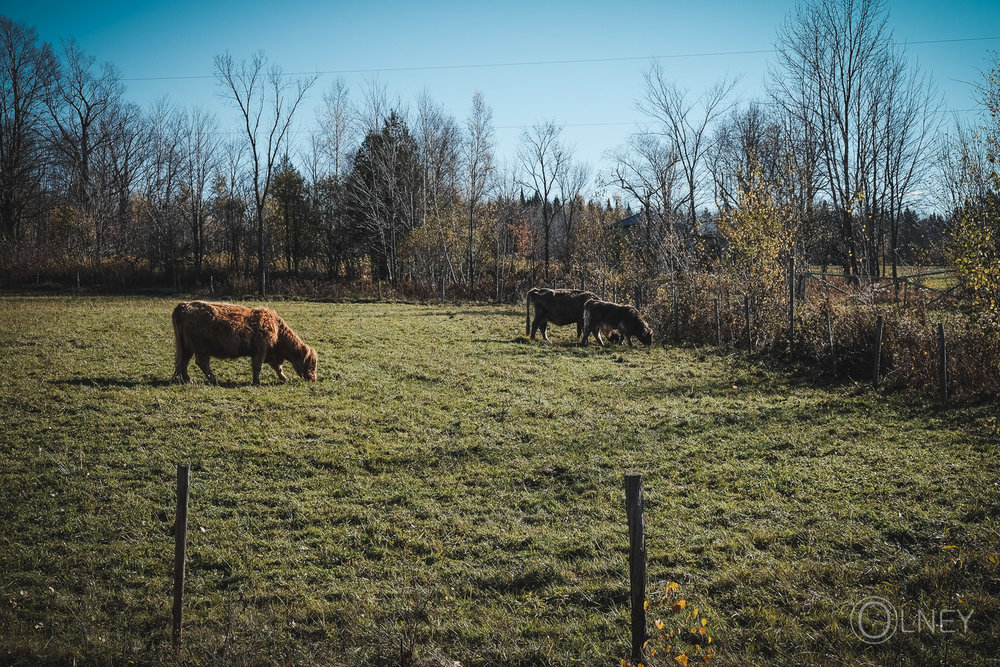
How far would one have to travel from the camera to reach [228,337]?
1210 cm

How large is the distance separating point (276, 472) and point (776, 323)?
44.0 ft

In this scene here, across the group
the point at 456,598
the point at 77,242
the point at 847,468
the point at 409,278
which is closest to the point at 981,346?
the point at 847,468

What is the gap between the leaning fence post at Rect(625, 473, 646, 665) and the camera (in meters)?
3.79

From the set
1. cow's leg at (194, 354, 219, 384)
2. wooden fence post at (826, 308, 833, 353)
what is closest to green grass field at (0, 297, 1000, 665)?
cow's leg at (194, 354, 219, 384)

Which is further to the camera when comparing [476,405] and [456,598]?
[476,405]

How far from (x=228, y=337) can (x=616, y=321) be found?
1141cm

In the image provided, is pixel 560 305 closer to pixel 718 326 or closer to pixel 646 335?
pixel 646 335

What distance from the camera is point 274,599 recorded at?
4953 millimetres

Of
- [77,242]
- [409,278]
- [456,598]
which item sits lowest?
[456,598]

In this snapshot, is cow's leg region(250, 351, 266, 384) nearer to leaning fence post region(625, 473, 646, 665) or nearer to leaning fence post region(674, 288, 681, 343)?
leaning fence post region(625, 473, 646, 665)

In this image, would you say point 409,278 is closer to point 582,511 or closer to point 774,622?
point 582,511

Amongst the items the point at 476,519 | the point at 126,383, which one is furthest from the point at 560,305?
the point at 476,519

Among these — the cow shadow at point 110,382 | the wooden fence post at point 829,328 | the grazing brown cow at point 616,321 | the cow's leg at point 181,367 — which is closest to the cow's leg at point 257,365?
the cow's leg at point 181,367

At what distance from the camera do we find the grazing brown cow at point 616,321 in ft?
61.2
